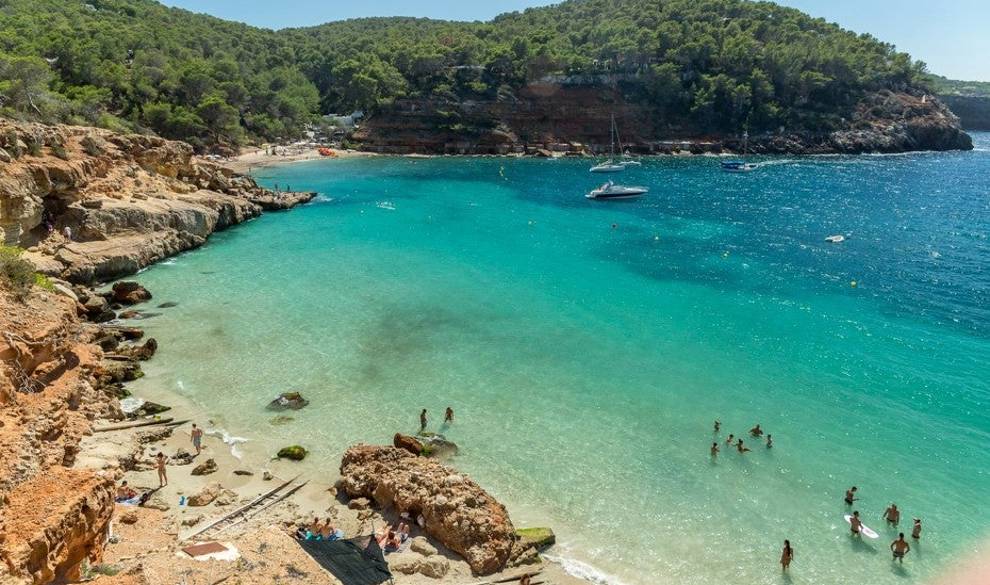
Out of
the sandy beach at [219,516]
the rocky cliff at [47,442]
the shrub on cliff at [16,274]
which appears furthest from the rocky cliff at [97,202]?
the sandy beach at [219,516]

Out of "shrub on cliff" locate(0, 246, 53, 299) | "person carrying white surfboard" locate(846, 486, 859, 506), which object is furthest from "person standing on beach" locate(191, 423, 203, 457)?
"person carrying white surfboard" locate(846, 486, 859, 506)

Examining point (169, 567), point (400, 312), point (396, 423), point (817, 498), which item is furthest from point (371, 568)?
point (400, 312)

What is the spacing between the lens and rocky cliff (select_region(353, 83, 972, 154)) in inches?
4456

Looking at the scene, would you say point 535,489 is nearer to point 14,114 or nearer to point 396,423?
point 396,423

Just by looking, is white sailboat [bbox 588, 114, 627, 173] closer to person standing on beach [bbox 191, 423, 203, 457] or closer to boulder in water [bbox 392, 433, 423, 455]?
boulder in water [bbox 392, 433, 423, 455]

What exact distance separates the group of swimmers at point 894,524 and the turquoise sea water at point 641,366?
0.31 meters

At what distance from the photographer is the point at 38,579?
10734 millimetres

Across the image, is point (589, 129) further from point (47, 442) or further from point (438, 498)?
point (47, 442)

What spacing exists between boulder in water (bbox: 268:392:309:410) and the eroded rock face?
545 centimetres

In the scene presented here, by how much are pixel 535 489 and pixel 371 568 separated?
21.4ft

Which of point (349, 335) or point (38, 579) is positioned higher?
point (38, 579)

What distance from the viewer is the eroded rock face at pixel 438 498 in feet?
55.3

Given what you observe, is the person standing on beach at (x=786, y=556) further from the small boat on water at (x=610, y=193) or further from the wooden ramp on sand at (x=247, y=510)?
the small boat on water at (x=610, y=193)

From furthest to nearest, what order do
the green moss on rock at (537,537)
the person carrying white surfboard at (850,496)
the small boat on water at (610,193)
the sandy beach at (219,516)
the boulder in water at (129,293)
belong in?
the small boat on water at (610,193)
the boulder in water at (129,293)
the person carrying white surfboard at (850,496)
the green moss on rock at (537,537)
the sandy beach at (219,516)
